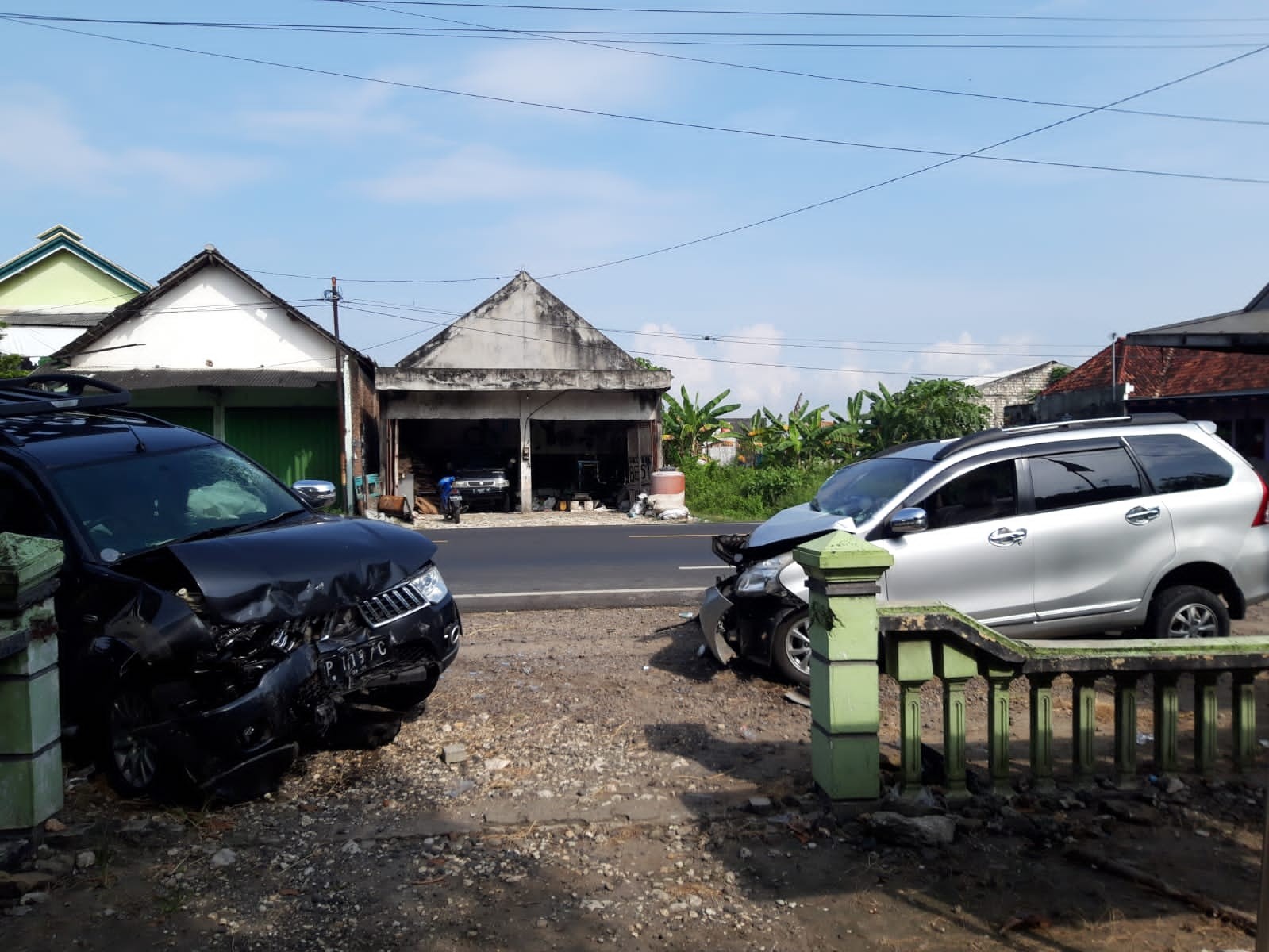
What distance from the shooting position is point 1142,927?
3564mm

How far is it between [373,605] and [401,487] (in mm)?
22676

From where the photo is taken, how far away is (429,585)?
5.63 meters

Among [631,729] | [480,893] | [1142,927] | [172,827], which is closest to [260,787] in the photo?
[172,827]

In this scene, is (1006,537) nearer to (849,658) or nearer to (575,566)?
(849,658)

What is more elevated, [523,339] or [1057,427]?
[523,339]

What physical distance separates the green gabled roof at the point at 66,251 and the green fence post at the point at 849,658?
3296cm

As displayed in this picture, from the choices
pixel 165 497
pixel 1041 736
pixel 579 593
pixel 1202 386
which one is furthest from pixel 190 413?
pixel 1202 386

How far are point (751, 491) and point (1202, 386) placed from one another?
12.8m

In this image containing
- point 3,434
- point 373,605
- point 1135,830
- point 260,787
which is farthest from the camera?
point 3,434

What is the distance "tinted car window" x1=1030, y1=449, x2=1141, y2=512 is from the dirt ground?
2030 mm

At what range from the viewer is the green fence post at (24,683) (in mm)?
4016

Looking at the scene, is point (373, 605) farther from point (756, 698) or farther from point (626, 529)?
point (626, 529)

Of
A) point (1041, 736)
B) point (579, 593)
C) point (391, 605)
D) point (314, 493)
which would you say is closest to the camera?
point (1041, 736)

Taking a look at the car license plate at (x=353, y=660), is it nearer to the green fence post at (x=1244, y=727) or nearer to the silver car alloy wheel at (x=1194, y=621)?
the green fence post at (x=1244, y=727)
